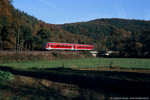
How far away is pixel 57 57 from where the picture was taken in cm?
4044

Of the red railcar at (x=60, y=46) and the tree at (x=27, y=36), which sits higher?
the tree at (x=27, y=36)

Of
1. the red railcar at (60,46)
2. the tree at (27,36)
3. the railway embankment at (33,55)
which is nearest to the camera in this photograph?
the railway embankment at (33,55)

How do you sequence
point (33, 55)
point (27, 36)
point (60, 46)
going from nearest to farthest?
point (33, 55) → point (60, 46) → point (27, 36)

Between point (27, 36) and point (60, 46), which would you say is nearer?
point (60, 46)

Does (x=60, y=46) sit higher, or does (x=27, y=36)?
(x=27, y=36)

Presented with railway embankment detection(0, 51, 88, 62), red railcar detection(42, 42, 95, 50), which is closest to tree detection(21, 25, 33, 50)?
red railcar detection(42, 42, 95, 50)

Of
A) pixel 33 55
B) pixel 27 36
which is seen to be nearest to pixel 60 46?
pixel 33 55

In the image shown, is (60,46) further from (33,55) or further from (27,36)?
(27,36)

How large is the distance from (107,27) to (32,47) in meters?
119

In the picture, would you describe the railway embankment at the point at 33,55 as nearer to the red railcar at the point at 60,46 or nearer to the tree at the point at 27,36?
the red railcar at the point at 60,46

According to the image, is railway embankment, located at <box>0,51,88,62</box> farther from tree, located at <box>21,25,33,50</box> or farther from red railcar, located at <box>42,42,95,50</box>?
tree, located at <box>21,25,33,50</box>

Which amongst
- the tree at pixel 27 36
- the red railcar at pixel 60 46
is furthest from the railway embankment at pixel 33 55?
the tree at pixel 27 36

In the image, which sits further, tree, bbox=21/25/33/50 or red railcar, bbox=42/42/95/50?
tree, bbox=21/25/33/50

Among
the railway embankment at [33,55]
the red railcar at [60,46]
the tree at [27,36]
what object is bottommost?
the railway embankment at [33,55]
